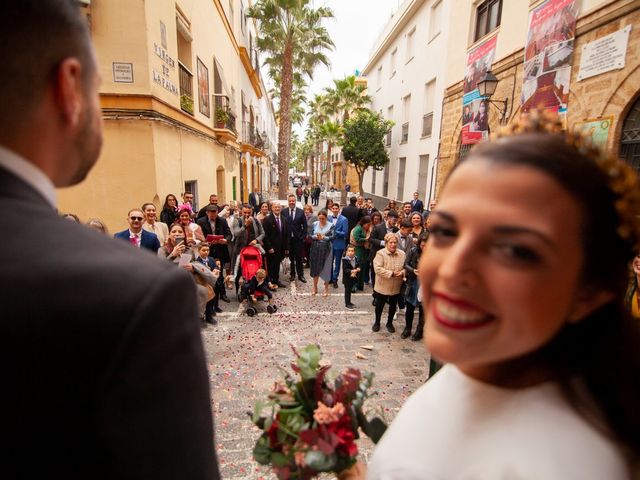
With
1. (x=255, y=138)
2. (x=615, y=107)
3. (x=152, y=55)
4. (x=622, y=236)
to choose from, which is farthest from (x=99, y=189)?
(x=255, y=138)

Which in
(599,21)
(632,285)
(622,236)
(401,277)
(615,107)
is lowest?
(401,277)

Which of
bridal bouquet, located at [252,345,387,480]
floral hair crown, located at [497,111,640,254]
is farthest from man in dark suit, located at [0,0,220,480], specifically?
floral hair crown, located at [497,111,640,254]

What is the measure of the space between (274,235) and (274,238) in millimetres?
64

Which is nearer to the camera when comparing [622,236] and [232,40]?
[622,236]

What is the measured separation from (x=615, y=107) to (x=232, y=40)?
47.0 feet

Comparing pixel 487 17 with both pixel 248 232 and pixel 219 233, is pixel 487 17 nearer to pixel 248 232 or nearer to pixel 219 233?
pixel 248 232

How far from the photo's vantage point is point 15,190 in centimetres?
69

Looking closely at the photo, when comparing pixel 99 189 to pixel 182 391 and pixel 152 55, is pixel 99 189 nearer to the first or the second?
pixel 152 55

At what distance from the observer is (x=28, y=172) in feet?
2.34

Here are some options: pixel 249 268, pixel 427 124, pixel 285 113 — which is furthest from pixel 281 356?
pixel 427 124

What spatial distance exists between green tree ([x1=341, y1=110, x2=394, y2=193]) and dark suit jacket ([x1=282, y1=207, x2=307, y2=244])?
40.8ft

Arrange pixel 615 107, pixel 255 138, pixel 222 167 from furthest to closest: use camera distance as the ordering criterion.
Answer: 1. pixel 255 138
2. pixel 222 167
3. pixel 615 107

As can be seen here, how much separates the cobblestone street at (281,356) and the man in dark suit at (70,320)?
2.40 meters

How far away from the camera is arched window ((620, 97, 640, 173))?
579 centimetres
